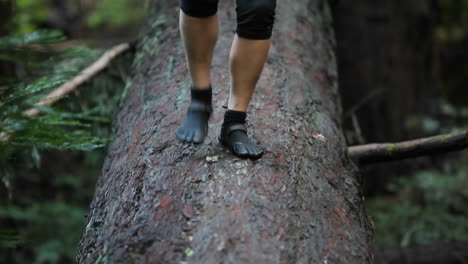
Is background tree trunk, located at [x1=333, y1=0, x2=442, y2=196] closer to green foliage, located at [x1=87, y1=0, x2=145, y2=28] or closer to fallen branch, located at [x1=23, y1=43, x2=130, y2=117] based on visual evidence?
fallen branch, located at [x1=23, y1=43, x2=130, y2=117]

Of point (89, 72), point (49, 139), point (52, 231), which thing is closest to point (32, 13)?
point (52, 231)

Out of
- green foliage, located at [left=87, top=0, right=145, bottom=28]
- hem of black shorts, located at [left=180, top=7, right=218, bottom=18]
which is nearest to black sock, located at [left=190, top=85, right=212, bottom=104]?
hem of black shorts, located at [left=180, top=7, right=218, bottom=18]

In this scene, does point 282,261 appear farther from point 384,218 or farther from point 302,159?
point 384,218

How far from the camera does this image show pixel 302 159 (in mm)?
2516

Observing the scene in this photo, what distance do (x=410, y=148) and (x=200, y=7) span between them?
1.57 m

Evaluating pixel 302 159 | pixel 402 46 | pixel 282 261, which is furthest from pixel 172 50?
pixel 402 46

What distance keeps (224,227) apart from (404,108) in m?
4.58

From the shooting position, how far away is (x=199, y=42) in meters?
2.60

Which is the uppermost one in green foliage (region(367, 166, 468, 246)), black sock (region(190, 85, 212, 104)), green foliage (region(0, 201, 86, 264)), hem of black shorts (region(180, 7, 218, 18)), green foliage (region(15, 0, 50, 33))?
hem of black shorts (region(180, 7, 218, 18))

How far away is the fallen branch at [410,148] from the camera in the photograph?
2.94 meters

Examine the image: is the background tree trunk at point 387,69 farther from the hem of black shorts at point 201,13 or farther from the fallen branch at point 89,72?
the hem of black shorts at point 201,13

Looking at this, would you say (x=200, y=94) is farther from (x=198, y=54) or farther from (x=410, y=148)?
(x=410, y=148)

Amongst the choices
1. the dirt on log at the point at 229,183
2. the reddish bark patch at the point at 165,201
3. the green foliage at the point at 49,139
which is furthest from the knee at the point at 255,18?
the green foliage at the point at 49,139

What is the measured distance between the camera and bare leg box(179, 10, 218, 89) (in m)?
2.54
